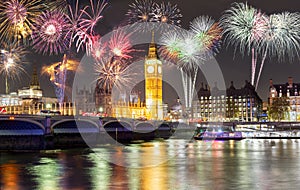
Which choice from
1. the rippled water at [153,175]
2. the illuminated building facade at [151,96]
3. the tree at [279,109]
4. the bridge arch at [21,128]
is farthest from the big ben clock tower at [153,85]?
the rippled water at [153,175]

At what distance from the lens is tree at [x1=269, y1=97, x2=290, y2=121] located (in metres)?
135

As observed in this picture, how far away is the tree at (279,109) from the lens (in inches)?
5310

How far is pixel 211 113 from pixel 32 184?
16238cm

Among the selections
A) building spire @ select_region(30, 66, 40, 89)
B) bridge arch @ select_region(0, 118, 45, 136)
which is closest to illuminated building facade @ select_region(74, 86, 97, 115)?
building spire @ select_region(30, 66, 40, 89)

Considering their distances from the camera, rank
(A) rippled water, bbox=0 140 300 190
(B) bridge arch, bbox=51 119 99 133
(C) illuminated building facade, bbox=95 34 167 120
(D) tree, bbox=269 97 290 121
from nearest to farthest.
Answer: (A) rippled water, bbox=0 140 300 190 < (B) bridge arch, bbox=51 119 99 133 < (D) tree, bbox=269 97 290 121 < (C) illuminated building facade, bbox=95 34 167 120

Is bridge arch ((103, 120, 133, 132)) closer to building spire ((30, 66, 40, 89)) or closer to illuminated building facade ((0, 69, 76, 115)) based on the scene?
illuminated building facade ((0, 69, 76, 115))

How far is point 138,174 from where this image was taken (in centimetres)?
2959

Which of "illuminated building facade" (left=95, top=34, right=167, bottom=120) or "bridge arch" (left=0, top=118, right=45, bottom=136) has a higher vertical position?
"illuminated building facade" (left=95, top=34, right=167, bottom=120)

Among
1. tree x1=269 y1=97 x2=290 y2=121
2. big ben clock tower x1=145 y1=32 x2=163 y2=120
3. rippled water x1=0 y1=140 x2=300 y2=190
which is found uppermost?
big ben clock tower x1=145 y1=32 x2=163 y2=120

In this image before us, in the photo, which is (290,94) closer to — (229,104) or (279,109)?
(279,109)

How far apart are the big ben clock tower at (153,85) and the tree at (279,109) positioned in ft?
159

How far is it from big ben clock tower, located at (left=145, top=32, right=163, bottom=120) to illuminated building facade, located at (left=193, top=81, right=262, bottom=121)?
68.6 feet

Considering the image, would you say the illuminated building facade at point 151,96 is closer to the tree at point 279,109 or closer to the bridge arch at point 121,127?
the tree at point 279,109

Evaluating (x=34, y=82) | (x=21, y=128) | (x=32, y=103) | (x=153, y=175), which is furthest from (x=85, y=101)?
(x=153, y=175)
